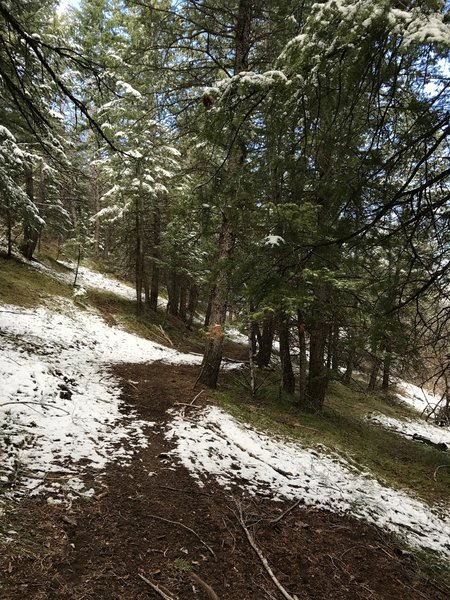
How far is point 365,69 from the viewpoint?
303cm

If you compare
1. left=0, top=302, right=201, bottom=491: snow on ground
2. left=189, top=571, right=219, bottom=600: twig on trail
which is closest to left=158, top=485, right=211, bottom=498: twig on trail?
left=0, top=302, right=201, bottom=491: snow on ground

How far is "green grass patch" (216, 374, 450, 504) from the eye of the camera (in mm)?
6676

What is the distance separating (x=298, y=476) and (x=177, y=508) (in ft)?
7.27

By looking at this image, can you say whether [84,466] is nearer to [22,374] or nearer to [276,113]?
[22,374]

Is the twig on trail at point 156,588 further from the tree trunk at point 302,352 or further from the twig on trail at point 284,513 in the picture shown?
the tree trunk at point 302,352

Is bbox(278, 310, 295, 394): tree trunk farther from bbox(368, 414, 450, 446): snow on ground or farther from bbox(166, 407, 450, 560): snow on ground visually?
bbox(166, 407, 450, 560): snow on ground

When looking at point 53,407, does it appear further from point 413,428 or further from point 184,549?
point 413,428

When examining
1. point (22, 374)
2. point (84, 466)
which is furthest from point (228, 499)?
point (22, 374)

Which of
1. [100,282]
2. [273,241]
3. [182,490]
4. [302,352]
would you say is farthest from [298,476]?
[100,282]

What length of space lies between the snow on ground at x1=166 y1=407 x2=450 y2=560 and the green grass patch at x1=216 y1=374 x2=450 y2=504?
0.59m

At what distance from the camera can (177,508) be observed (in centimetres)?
415

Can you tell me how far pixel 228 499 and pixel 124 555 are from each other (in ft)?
5.30

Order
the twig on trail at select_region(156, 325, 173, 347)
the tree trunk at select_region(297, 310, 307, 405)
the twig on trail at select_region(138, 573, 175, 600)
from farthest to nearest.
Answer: the twig on trail at select_region(156, 325, 173, 347) < the tree trunk at select_region(297, 310, 307, 405) < the twig on trail at select_region(138, 573, 175, 600)

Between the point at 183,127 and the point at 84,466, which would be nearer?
the point at 84,466
